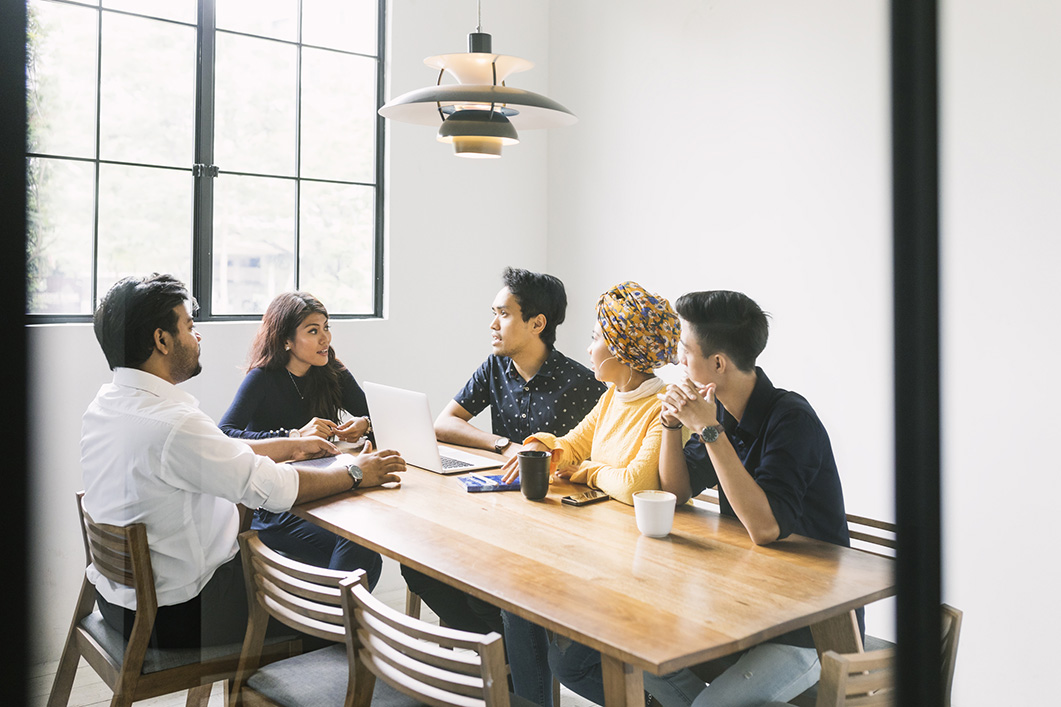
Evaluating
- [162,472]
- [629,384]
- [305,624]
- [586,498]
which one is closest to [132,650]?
[162,472]

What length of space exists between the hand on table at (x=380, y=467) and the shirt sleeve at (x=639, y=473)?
0.50 m

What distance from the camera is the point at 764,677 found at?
4.44 feet

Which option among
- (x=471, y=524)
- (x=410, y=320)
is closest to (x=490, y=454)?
(x=471, y=524)

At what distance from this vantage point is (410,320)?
334cm

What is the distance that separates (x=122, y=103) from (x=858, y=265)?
2398 millimetres

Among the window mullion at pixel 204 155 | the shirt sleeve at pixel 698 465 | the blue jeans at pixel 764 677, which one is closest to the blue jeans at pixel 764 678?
the blue jeans at pixel 764 677

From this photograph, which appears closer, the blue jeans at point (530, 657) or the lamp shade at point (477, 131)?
the lamp shade at point (477, 131)

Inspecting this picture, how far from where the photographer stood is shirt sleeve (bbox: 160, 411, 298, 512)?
5.51ft

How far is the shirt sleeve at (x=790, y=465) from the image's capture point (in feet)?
4.88

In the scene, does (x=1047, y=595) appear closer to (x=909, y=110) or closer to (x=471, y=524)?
(x=471, y=524)

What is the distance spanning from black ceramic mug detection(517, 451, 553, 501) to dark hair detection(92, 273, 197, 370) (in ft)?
2.66

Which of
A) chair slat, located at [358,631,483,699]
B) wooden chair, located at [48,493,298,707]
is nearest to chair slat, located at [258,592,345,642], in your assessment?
chair slat, located at [358,631,483,699]

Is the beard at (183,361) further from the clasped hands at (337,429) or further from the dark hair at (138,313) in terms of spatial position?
the clasped hands at (337,429)

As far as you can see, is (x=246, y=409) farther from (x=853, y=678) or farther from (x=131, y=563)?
(x=853, y=678)
